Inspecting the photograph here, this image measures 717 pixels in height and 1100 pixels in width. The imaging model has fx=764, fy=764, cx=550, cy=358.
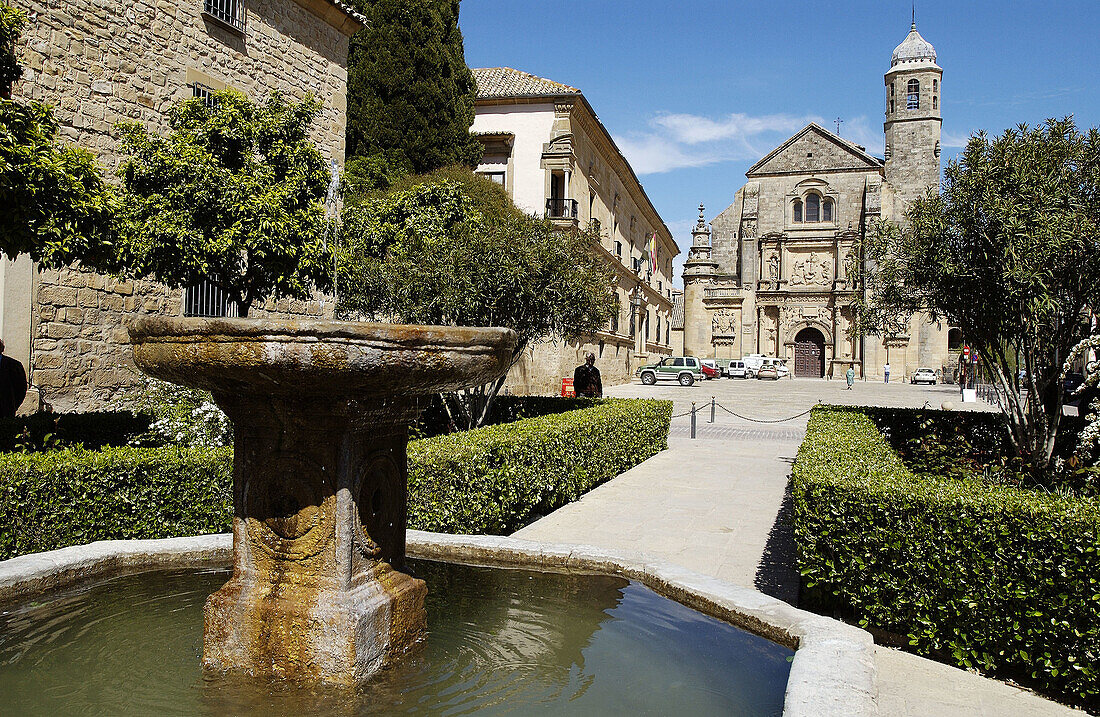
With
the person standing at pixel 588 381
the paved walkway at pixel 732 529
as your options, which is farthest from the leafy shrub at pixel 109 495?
the person standing at pixel 588 381

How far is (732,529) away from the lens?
718 cm

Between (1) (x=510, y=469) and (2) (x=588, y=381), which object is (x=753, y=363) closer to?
(2) (x=588, y=381)

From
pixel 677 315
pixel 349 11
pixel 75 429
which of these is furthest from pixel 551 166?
pixel 677 315

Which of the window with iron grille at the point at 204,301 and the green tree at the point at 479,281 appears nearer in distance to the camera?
the green tree at the point at 479,281

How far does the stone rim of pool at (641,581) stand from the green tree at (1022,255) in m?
4.47

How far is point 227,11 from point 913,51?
5556 cm

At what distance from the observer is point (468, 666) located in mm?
3137

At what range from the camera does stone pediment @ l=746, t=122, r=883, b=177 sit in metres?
51.3

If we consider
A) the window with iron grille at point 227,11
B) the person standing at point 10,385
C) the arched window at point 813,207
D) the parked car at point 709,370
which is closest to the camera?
the person standing at point 10,385

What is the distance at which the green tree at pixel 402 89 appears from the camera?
20641 mm

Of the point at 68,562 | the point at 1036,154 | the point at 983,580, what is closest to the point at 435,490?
the point at 68,562

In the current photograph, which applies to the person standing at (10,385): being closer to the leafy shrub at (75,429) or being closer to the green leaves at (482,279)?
the leafy shrub at (75,429)

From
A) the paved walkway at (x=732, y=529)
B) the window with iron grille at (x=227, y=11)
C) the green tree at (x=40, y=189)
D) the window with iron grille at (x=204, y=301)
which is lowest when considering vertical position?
the paved walkway at (x=732, y=529)

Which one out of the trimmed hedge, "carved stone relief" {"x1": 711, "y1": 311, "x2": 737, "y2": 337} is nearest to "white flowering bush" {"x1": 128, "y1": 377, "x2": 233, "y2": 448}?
the trimmed hedge
